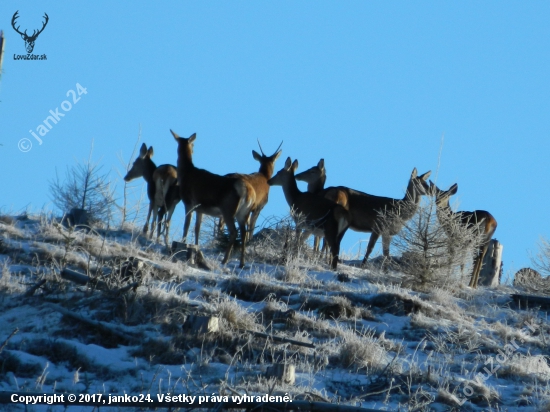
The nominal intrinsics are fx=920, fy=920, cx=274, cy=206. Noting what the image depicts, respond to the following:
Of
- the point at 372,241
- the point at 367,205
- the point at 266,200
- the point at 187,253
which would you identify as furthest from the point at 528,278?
the point at 187,253

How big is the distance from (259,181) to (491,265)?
5236mm

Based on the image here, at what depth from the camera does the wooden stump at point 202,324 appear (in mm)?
9383

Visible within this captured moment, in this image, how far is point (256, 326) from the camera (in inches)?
397

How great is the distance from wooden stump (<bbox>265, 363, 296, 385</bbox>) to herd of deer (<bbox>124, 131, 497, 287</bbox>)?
692 cm

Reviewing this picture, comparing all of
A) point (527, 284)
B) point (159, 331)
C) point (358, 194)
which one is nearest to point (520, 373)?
point (159, 331)

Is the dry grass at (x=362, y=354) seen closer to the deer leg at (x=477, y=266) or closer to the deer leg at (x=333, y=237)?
the deer leg at (x=333, y=237)

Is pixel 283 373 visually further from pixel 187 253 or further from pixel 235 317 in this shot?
pixel 187 253

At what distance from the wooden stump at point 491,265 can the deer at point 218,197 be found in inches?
219

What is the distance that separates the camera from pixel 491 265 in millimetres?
19219

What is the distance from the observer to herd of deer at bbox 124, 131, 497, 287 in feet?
54.1

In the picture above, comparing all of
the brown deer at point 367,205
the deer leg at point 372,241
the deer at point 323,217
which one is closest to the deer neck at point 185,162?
the deer at point 323,217

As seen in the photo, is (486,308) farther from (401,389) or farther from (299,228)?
(401,389)

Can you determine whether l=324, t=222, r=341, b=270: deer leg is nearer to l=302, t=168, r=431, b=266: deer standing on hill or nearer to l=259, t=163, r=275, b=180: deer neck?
l=302, t=168, r=431, b=266: deer standing on hill

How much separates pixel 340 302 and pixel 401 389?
3114 mm
